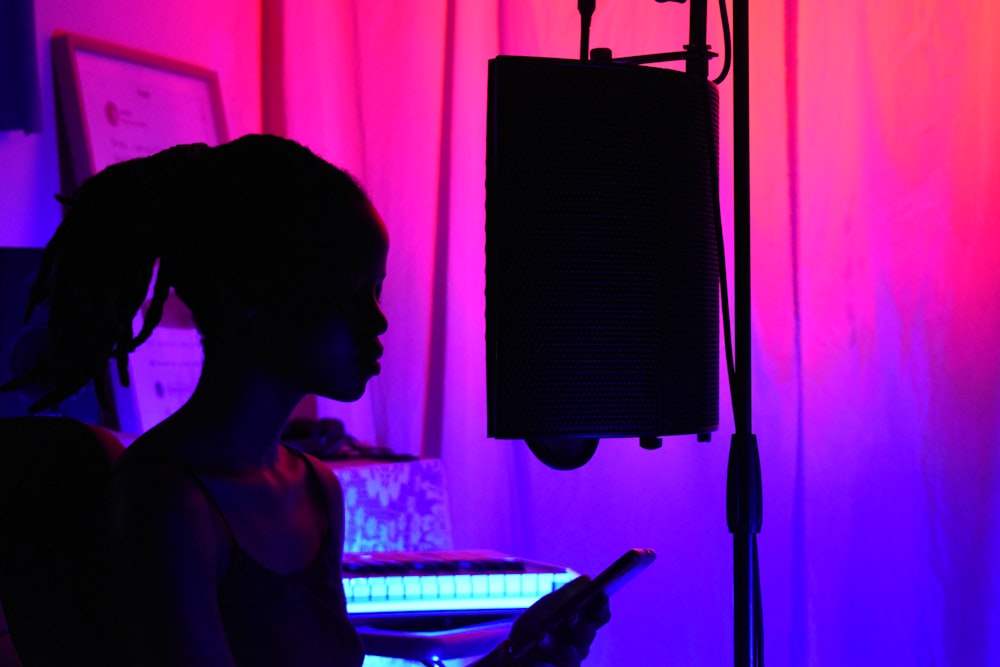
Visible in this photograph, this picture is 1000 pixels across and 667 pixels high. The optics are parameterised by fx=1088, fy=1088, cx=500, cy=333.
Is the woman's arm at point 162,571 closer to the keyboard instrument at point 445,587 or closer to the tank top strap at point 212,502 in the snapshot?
the tank top strap at point 212,502

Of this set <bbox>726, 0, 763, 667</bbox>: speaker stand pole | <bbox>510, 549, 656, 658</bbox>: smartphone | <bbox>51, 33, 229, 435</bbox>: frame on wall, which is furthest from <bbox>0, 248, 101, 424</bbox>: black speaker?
<bbox>726, 0, 763, 667</bbox>: speaker stand pole

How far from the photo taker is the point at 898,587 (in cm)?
213

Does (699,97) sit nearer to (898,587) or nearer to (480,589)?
(480,589)

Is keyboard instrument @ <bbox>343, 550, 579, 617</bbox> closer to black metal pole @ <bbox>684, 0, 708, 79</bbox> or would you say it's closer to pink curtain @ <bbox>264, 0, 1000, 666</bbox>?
black metal pole @ <bbox>684, 0, 708, 79</bbox>

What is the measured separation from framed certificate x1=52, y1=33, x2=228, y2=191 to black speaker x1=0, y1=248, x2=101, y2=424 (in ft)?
0.89

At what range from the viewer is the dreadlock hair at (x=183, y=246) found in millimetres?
979

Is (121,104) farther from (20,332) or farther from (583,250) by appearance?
(583,250)

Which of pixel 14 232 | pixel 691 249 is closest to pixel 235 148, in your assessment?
pixel 691 249

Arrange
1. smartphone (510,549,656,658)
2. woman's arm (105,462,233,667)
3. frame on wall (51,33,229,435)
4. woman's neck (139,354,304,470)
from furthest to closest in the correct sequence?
frame on wall (51,33,229,435) → smartphone (510,549,656,658) → woman's neck (139,354,304,470) → woman's arm (105,462,233,667)

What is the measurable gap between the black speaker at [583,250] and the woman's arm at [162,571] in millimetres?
387

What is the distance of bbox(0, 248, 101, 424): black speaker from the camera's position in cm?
178

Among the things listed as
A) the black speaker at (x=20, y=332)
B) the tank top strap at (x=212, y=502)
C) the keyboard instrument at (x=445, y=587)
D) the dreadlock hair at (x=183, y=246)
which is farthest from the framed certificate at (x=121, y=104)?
the tank top strap at (x=212, y=502)

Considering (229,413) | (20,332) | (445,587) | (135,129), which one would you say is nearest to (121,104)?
(135,129)

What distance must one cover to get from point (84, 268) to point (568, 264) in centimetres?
51
